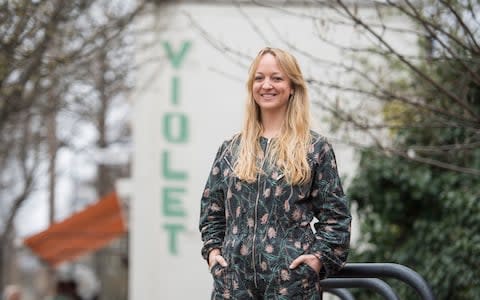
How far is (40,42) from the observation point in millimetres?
8766

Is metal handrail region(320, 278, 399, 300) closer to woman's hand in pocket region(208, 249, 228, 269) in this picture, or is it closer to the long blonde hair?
woman's hand in pocket region(208, 249, 228, 269)

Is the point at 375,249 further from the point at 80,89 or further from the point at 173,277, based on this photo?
the point at 173,277

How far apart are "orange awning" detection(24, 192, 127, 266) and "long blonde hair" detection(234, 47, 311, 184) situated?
13.0m

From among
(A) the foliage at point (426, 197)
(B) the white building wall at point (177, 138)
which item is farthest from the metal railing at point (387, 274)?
(B) the white building wall at point (177, 138)

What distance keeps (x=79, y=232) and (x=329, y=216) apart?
13534 millimetres

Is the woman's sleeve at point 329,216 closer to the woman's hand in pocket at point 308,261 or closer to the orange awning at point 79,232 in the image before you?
the woman's hand in pocket at point 308,261

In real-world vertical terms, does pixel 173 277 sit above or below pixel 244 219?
below

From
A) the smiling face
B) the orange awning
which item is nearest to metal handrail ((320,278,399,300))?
the smiling face

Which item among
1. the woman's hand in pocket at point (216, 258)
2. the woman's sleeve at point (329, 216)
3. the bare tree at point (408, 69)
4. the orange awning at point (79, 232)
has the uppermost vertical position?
the bare tree at point (408, 69)

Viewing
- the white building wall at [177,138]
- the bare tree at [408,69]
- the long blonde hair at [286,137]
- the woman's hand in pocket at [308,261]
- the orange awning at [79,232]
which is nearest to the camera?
the woman's hand in pocket at [308,261]

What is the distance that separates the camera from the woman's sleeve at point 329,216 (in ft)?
11.9

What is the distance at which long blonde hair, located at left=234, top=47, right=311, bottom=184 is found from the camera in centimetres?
365

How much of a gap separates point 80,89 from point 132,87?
1.81 metres

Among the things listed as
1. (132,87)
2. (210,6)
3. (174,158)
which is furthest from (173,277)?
(210,6)
